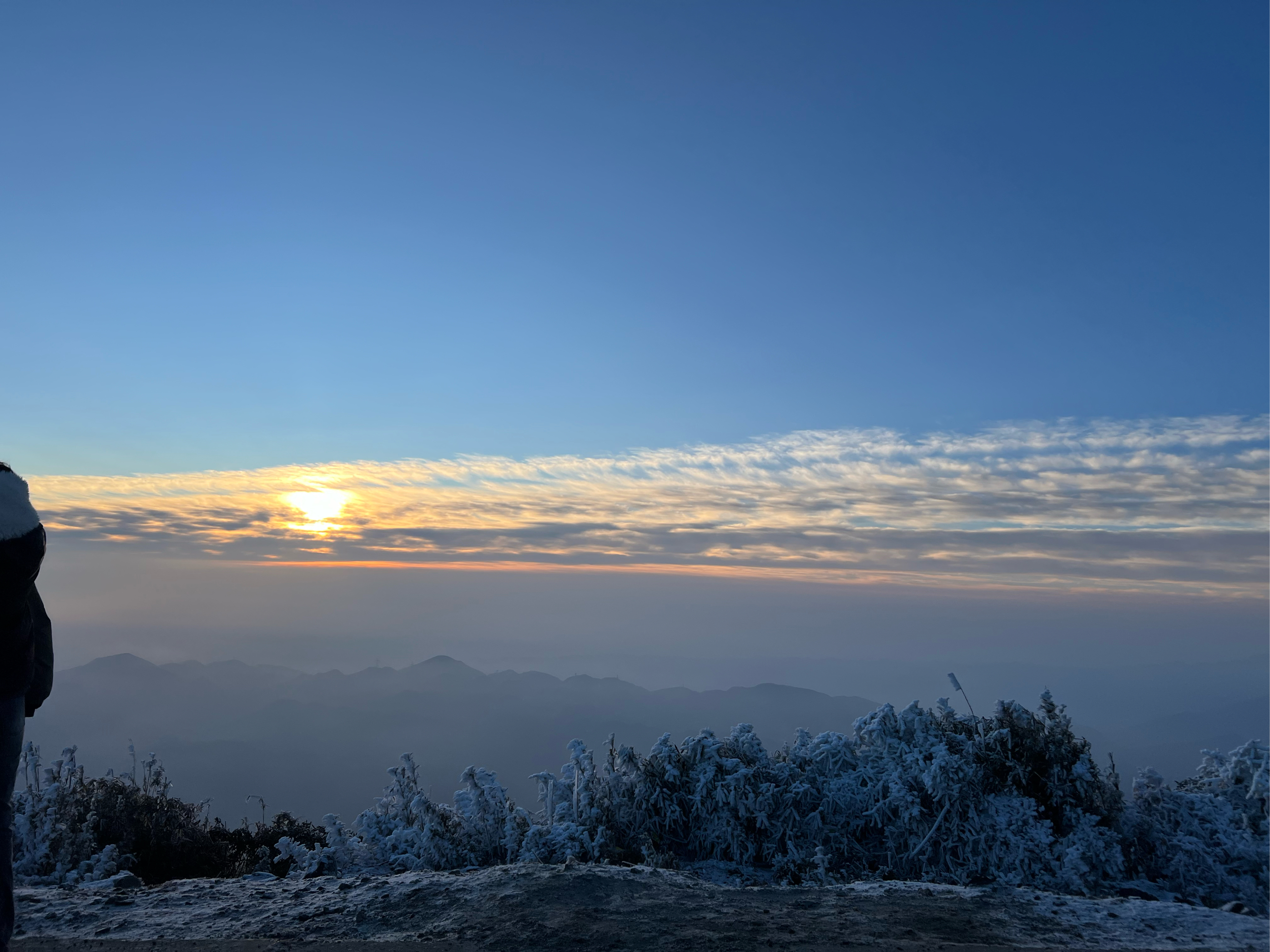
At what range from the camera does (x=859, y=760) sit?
324 inches

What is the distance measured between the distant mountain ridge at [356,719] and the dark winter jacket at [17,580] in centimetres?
5823

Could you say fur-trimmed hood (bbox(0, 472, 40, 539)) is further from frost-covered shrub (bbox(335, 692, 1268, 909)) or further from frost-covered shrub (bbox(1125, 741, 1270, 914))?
frost-covered shrub (bbox(1125, 741, 1270, 914))

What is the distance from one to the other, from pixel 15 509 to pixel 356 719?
15578 centimetres

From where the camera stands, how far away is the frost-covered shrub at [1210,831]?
6750 millimetres

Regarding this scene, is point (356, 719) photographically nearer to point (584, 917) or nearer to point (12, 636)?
point (584, 917)

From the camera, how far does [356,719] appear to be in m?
143

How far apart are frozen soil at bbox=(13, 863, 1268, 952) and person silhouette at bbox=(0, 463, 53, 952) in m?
1.50

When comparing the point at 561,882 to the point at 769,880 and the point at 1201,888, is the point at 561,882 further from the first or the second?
the point at 1201,888

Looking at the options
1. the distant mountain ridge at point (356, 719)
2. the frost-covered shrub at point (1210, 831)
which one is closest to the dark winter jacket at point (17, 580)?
the frost-covered shrub at point (1210, 831)

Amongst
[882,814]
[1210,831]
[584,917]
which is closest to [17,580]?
[584,917]

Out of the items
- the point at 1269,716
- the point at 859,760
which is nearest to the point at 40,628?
the point at 859,760

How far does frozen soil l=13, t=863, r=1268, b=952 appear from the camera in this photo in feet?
13.9

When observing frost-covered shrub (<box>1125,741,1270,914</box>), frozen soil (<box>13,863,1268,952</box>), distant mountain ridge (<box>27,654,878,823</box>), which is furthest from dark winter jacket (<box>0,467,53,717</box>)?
distant mountain ridge (<box>27,654,878,823</box>)

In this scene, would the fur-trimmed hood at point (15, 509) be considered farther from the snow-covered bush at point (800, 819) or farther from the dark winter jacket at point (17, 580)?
the snow-covered bush at point (800, 819)
